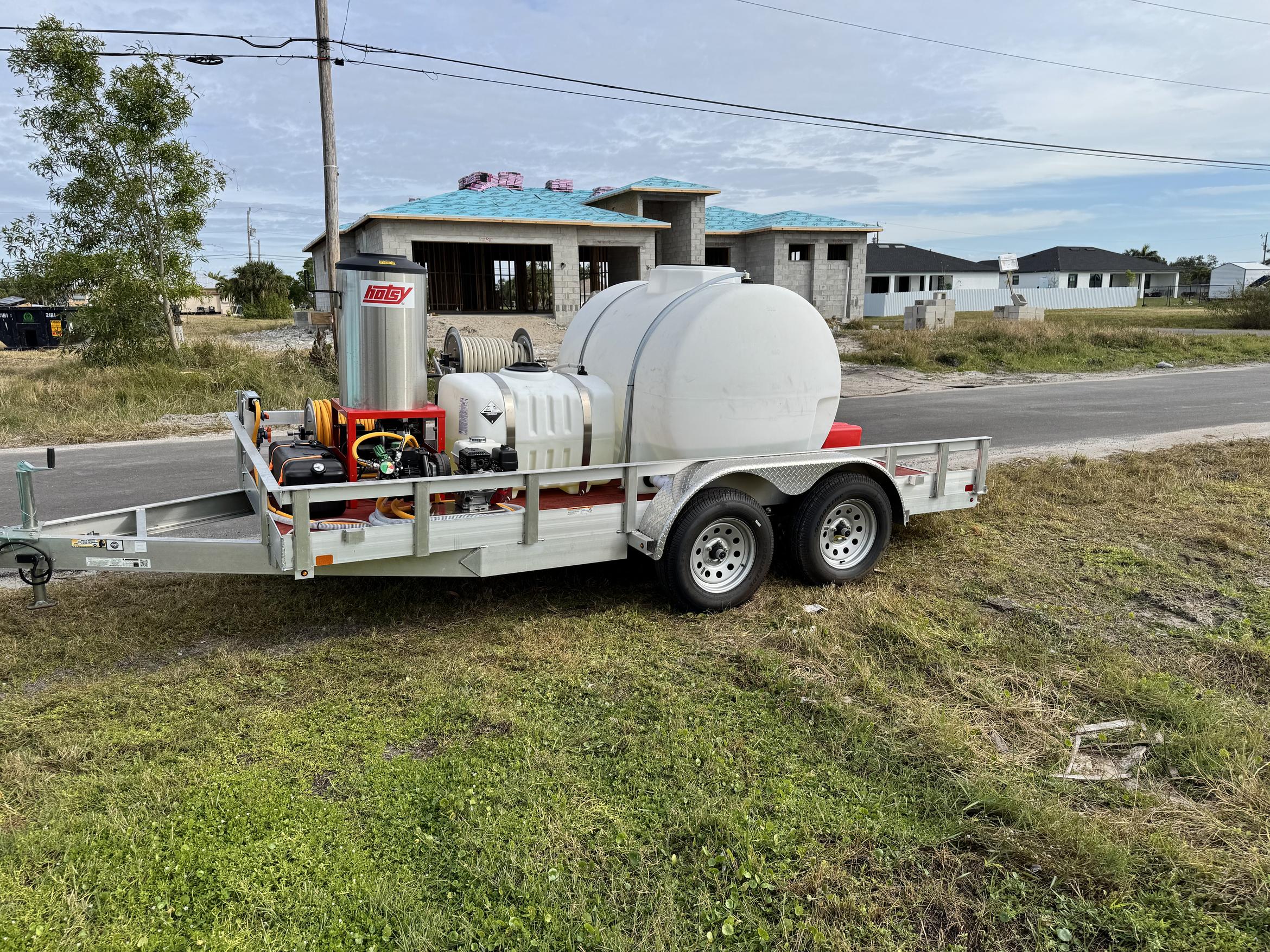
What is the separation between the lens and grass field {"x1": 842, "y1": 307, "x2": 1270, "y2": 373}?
883 inches

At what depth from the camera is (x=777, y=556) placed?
20.6 feet

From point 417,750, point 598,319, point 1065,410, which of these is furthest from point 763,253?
point 417,750

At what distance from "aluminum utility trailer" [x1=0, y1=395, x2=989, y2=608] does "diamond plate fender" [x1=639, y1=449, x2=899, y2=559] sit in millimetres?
10

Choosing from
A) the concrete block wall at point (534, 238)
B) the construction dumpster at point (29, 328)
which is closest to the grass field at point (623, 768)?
the concrete block wall at point (534, 238)

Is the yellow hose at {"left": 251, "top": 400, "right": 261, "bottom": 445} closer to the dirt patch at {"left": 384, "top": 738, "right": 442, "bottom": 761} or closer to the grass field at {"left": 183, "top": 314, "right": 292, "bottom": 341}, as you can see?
the dirt patch at {"left": 384, "top": 738, "right": 442, "bottom": 761}

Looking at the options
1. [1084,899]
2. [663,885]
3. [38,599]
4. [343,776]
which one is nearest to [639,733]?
[663,885]

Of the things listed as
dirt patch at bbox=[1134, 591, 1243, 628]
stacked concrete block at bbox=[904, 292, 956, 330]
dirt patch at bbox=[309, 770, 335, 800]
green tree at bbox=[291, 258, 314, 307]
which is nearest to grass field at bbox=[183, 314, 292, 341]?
green tree at bbox=[291, 258, 314, 307]

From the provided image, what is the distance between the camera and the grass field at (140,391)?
40.0ft

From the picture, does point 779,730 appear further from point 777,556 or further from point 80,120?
point 80,120

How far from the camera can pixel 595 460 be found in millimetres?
5699

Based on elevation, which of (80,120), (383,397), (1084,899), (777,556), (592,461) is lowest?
(1084,899)

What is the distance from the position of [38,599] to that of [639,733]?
3.56 metres

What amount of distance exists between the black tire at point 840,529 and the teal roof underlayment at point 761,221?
28.3 metres

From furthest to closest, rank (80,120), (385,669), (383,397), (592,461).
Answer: (80,120), (592,461), (383,397), (385,669)
